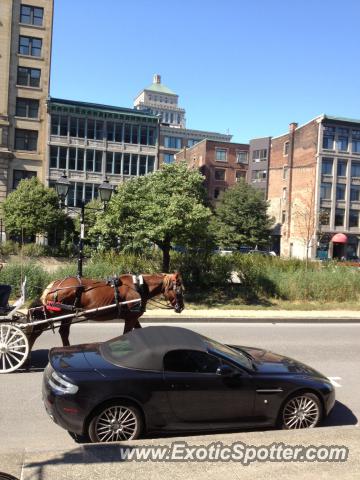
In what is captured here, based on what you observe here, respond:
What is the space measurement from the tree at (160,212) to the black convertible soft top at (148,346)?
11438mm

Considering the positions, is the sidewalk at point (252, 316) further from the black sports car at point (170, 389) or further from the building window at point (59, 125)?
the building window at point (59, 125)

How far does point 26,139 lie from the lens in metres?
51.9

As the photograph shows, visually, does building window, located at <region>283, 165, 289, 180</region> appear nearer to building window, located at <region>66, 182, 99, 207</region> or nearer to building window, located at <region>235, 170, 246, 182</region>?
building window, located at <region>235, 170, 246, 182</region>

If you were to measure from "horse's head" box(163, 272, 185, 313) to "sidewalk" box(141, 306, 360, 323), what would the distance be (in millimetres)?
5097

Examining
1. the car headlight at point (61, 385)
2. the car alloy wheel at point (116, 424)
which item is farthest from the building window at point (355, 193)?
the car headlight at point (61, 385)

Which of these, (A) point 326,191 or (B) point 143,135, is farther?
(A) point 326,191

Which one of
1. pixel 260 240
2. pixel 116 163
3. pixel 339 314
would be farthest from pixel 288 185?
pixel 339 314

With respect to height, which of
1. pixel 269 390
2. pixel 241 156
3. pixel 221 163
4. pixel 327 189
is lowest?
pixel 269 390

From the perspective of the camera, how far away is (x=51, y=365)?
5941 millimetres

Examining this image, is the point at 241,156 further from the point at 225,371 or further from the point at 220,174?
the point at 225,371

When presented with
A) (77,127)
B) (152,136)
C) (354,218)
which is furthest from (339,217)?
(77,127)

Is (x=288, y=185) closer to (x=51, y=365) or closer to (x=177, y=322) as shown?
(x=177, y=322)

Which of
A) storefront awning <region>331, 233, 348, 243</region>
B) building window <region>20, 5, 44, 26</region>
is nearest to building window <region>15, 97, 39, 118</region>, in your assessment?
building window <region>20, 5, 44, 26</region>

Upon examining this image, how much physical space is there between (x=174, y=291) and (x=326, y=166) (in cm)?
5560
